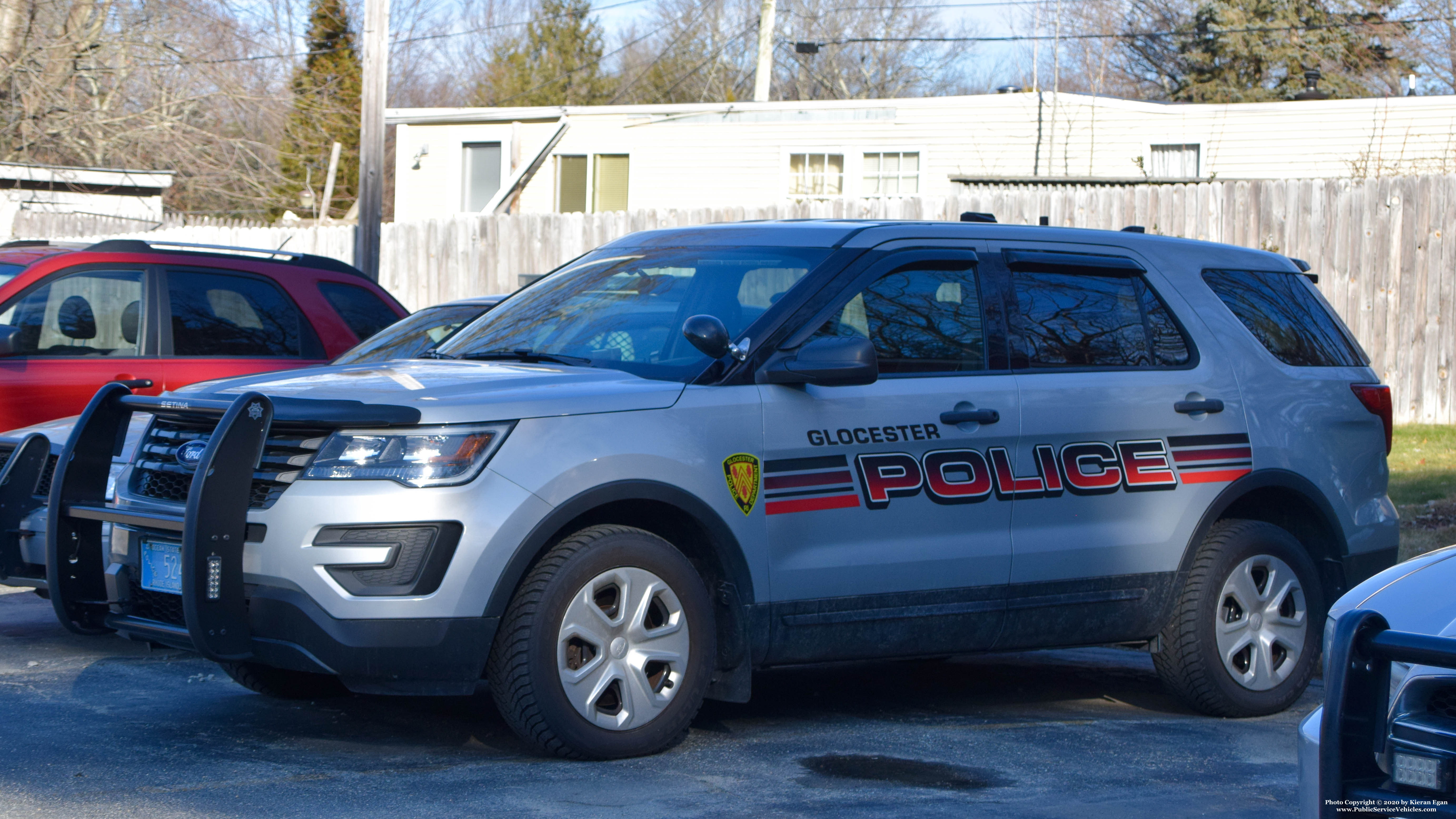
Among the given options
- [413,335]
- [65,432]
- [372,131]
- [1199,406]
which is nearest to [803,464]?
[1199,406]

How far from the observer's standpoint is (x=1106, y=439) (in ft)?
19.5

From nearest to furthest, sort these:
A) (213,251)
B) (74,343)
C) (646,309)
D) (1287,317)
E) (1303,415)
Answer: (646,309)
(1303,415)
(1287,317)
(74,343)
(213,251)

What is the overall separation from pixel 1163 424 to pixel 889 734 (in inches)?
64.1

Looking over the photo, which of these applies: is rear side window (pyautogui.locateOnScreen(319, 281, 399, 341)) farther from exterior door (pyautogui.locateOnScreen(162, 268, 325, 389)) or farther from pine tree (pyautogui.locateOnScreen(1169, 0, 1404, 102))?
pine tree (pyautogui.locateOnScreen(1169, 0, 1404, 102))

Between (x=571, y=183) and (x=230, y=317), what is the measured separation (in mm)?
18013

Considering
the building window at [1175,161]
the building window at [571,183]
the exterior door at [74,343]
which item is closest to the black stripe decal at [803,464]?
the exterior door at [74,343]

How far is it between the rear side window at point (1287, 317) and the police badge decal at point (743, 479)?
2.40 metres

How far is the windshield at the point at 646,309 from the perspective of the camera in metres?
5.55

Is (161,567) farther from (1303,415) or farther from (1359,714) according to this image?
(1303,415)

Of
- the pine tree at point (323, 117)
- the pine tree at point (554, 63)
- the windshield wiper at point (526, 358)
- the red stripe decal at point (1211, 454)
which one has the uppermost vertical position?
the pine tree at point (554, 63)

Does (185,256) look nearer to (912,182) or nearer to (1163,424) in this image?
(1163,424)

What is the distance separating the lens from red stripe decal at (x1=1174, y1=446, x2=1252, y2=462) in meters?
6.09

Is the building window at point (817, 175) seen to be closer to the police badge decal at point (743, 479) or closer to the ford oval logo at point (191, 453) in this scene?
the police badge decal at point (743, 479)

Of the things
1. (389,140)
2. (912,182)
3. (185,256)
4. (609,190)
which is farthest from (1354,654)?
(389,140)
